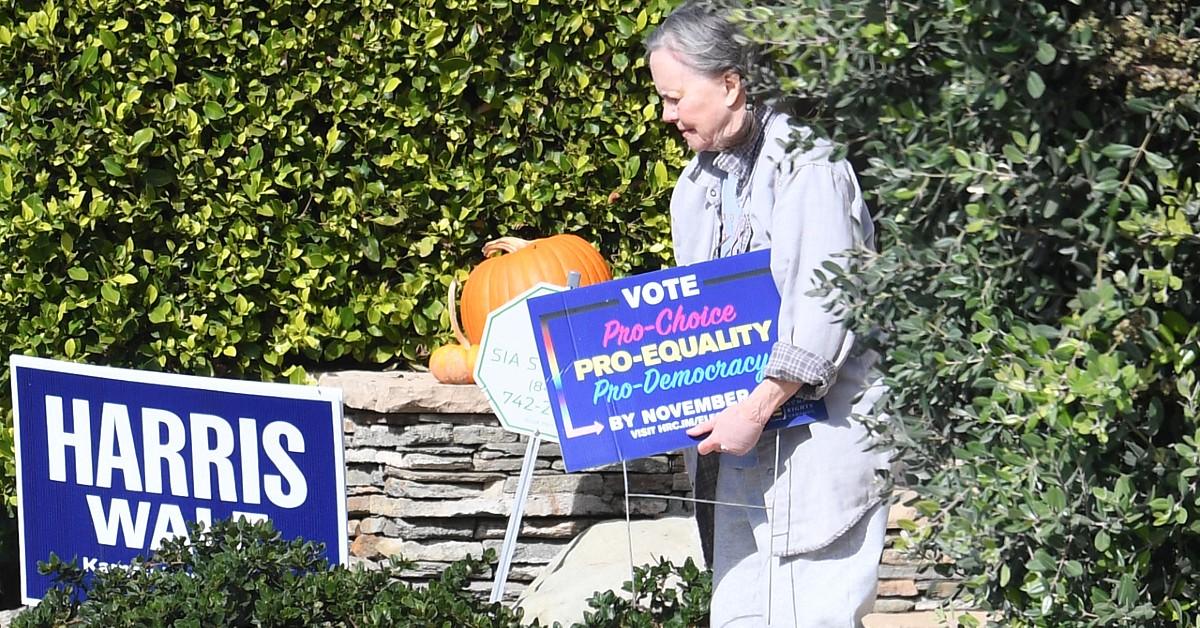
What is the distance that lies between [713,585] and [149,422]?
1732mm

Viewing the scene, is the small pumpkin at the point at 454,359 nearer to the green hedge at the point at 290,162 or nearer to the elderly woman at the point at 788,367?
the green hedge at the point at 290,162

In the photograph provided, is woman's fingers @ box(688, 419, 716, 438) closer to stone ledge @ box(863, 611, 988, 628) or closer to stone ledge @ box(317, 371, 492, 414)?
stone ledge @ box(863, 611, 988, 628)

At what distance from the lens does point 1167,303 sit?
6.51 ft

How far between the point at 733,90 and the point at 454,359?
176cm

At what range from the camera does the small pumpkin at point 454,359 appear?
4598 mm

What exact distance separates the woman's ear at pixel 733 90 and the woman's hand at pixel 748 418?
592 millimetres

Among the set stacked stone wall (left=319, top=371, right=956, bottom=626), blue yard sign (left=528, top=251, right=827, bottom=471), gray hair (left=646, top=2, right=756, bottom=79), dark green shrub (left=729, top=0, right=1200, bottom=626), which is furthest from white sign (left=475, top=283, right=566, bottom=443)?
dark green shrub (left=729, top=0, right=1200, bottom=626)

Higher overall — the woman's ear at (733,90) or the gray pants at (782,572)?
the woman's ear at (733,90)

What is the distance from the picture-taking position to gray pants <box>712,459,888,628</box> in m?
3.11

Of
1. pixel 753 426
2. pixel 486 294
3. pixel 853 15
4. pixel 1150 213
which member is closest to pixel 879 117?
pixel 853 15

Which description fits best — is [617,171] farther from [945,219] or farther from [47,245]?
[945,219]

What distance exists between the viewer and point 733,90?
3.13m

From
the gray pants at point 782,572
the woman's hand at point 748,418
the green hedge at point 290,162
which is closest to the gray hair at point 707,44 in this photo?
the woman's hand at point 748,418

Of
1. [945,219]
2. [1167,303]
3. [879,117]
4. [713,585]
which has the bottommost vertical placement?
[713,585]
